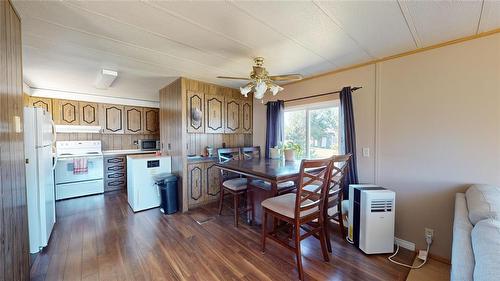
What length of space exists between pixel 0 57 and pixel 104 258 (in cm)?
190

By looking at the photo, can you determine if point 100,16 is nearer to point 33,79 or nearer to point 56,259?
point 56,259

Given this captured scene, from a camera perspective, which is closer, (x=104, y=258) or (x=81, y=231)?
(x=104, y=258)

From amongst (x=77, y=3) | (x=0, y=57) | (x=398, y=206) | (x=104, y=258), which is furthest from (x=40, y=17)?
(x=398, y=206)

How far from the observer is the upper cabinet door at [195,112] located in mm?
3229

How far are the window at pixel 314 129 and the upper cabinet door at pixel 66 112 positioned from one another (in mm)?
4607

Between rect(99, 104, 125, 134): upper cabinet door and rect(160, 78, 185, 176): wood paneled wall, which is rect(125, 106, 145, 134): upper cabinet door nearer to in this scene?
rect(99, 104, 125, 134): upper cabinet door

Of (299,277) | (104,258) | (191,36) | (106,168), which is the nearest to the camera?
(299,277)

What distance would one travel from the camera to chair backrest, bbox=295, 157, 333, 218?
163 cm

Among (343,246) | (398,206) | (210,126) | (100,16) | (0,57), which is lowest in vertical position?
(343,246)

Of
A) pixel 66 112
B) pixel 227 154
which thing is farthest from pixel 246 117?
pixel 66 112

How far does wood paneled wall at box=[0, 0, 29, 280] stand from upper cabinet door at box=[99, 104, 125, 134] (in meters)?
3.46

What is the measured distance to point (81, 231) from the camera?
8.16 ft

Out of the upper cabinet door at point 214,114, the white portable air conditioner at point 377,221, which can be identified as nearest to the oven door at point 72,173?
the upper cabinet door at point 214,114

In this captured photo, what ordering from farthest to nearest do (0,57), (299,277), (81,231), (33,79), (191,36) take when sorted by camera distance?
(33,79) < (81,231) < (191,36) < (299,277) < (0,57)
